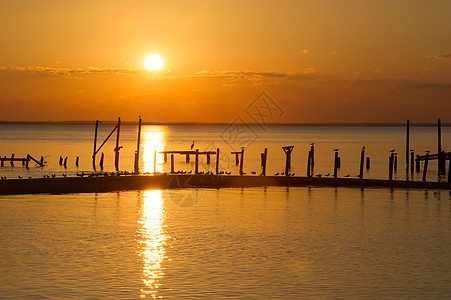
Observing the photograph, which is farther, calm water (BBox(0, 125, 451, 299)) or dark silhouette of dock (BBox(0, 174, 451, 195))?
dark silhouette of dock (BBox(0, 174, 451, 195))

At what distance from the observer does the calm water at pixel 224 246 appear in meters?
17.4

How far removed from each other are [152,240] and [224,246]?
2774 mm

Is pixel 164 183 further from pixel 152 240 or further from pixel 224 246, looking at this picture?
pixel 224 246

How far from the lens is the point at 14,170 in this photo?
6419 centimetres

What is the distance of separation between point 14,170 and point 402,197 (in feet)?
127

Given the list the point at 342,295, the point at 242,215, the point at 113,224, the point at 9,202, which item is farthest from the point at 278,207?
the point at 342,295

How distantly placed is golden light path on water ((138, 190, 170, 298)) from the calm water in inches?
1.6

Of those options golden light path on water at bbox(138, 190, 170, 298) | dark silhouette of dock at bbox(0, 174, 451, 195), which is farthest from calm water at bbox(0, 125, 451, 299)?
dark silhouette of dock at bbox(0, 174, 451, 195)

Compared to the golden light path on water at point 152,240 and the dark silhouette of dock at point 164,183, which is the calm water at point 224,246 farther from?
the dark silhouette of dock at point 164,183

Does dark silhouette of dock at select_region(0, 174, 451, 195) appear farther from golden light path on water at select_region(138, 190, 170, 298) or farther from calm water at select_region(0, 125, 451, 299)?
golden light path on water at select_region(138, 190, 170, 298)

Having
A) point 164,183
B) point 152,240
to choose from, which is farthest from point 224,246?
point 164,183

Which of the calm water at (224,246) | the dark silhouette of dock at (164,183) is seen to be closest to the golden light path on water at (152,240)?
the calm water at (224,246)

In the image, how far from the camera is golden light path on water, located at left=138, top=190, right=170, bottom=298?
17969mm

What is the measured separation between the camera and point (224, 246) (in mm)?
23609
